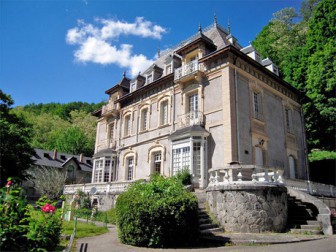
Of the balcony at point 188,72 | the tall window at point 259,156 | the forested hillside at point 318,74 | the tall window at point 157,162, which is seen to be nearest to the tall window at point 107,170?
the tall window at point 157,162

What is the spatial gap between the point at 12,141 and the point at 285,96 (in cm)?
2077

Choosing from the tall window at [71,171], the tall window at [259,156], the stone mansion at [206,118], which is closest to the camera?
the stone mansion at [206,118]

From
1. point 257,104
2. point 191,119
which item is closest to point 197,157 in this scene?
point 191,119

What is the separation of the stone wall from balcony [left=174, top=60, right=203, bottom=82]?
9133mm

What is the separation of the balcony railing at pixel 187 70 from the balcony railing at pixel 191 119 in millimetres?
2719

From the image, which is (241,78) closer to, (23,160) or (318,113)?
(318,113)

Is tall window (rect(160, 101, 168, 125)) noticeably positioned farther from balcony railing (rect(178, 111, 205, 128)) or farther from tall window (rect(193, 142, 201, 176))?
tall window (rect(193, 142, 201, 176))

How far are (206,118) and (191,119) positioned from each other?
1071mm

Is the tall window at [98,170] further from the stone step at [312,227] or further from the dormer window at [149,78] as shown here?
the stone step at [312,227]

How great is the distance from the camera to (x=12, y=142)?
66.2 feet

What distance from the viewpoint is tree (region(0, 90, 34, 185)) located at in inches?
765

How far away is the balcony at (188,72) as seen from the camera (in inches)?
706

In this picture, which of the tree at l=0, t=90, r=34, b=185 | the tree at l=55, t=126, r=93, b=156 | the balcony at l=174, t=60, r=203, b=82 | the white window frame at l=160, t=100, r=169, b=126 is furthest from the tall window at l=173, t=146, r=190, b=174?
the tree at l=55, t=126, r=93, b=156

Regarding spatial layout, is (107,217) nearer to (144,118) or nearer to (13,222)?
(144,118)
